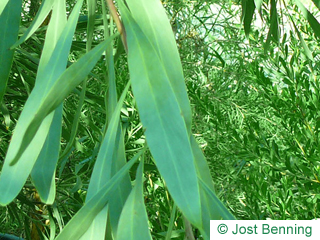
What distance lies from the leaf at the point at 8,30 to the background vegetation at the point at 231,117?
7 cm

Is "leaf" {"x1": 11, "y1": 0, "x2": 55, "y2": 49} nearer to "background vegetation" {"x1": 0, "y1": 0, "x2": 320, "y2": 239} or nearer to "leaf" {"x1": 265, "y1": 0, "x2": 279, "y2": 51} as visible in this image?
"background vegetation" {"x1": 0, "y1": 0, "x2": 320, "y2": 239}

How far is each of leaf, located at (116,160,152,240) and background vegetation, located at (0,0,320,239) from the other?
7 centimetres

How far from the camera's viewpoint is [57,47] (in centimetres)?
40

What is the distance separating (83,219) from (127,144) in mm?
611

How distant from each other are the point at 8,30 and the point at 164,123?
0.22m

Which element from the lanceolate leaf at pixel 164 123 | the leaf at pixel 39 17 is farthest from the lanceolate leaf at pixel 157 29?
the leaf at pixel 39 17

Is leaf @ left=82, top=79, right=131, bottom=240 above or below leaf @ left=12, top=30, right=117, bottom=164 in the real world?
below

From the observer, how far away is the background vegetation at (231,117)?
0.72 m

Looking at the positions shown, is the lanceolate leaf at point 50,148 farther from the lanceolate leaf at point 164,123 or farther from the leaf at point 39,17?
the lanceolate leaf at point 164,123

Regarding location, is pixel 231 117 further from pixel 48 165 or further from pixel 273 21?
pixel 48 165

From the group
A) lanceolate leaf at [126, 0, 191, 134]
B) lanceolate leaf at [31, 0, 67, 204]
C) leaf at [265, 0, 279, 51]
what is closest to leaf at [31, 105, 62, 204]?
lanceolate leaf at [31, 0, 67, 204]

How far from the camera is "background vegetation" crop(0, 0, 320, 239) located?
2.35 ft

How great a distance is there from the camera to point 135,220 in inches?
13.6

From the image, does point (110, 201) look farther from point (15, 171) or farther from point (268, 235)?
point (268, 235)
